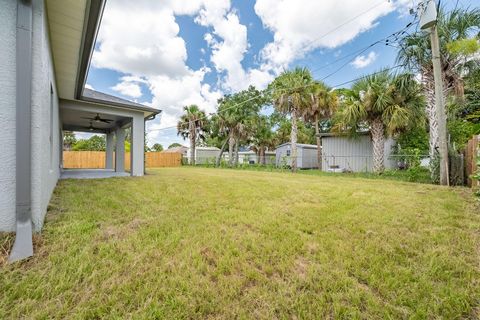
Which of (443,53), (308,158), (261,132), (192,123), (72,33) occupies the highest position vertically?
(192,123)

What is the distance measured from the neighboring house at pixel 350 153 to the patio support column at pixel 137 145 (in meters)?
12.2

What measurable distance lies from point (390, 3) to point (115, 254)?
38.9 feet

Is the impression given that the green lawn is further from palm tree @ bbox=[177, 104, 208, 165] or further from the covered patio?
palm tree @ bbox=[177, 104, 208, 165]

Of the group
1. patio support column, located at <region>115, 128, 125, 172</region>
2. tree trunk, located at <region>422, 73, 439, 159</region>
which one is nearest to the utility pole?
tree trunk, located at <region>422, 73, 439, 159</region>

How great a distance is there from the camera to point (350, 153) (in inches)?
606

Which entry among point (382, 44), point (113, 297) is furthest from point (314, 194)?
point (382, 44)

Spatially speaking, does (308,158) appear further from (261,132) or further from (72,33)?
(72,33)

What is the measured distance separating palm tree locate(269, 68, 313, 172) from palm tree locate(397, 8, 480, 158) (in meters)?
6.39

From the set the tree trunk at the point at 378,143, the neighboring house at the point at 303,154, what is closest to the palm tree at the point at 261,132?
the neighboring house at the point at 303,154

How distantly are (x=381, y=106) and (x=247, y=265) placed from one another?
1212cm

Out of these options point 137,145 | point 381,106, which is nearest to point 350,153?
point 381,106

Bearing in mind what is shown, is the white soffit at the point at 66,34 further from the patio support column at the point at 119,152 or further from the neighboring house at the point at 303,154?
the neighboring house at the point at 303,154

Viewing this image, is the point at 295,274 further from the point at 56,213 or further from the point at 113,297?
the point at 56,213

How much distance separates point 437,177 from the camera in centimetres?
796
